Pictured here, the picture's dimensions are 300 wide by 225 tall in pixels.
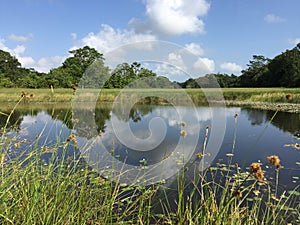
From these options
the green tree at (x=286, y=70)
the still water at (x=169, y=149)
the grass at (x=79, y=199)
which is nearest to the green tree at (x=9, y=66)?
the still water at (x=169, y=149)

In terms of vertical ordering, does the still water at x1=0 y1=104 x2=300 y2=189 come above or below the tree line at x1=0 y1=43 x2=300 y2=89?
below

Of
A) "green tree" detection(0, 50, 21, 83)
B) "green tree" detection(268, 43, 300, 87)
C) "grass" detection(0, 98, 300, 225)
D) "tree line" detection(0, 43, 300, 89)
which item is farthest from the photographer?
"green tree" detection(0, 50, 21, 83)

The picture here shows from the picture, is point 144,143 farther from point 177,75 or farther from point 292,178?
point 292,178

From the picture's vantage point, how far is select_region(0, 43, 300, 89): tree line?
2.64m

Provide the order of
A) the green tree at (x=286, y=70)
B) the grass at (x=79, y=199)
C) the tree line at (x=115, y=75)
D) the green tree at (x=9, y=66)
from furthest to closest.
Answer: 1. the green tree at (x=9, y=66)
2. the green tree at (x=286, y=70)
3. the tree line at (x=115, y=75)
4. the grass at (x=79, y=199)

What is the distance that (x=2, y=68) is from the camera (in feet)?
109

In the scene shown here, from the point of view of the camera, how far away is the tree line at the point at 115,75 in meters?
2.64

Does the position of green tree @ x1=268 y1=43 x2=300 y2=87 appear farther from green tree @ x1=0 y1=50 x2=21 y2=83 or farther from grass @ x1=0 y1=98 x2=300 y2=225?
green tree @ x1=0 y1=50 x2=21 y2=83

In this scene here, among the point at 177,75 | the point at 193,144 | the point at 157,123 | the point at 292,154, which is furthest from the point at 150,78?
the point at 292,154

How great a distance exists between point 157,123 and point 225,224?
344cm

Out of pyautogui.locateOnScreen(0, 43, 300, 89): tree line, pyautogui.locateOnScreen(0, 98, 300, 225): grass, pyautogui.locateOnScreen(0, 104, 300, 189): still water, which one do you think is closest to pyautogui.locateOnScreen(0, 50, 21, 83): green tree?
pyautogui.locateOnScreen(0, 43, 300, 89): tree line

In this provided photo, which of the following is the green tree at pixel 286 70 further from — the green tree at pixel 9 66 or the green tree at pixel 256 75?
the green tree at pixel 9 66

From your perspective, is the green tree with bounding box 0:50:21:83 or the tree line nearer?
the tree line

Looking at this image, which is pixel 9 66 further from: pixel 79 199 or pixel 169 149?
pixel 79 199
